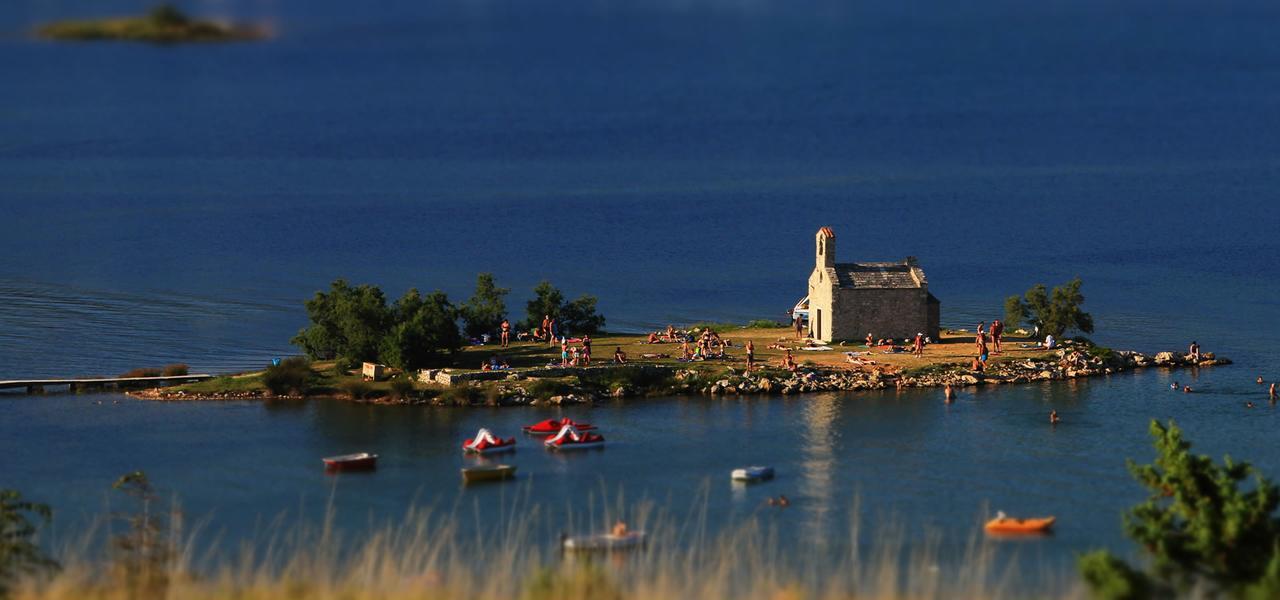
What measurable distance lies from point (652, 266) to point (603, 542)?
68.7 m

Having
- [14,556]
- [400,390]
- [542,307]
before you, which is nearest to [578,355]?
[542,307]

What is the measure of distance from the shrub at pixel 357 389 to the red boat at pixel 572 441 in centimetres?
1169

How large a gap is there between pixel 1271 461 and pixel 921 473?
38.8 feet

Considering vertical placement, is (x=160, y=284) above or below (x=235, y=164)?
below

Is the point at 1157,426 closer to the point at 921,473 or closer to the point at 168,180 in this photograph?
the point at 921,473

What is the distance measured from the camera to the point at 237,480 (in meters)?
63.2

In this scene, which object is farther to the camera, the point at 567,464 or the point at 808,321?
the point at 808,321

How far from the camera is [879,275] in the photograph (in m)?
82.8

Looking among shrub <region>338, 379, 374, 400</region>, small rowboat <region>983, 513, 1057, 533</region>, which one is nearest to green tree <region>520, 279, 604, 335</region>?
shrub <region>338, 379, 374, 400</region>

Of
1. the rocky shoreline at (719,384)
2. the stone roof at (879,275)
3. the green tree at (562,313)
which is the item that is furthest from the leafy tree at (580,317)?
the stone roof at (879,275)

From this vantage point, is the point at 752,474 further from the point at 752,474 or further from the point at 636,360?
the point at 636,360

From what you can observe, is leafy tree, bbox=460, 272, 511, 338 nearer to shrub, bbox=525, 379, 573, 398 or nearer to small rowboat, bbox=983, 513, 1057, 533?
shrub, bbox=525, 379, 573, 398

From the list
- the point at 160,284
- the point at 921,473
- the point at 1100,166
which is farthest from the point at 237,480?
the point at 1100,166

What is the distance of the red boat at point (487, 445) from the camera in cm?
6625
